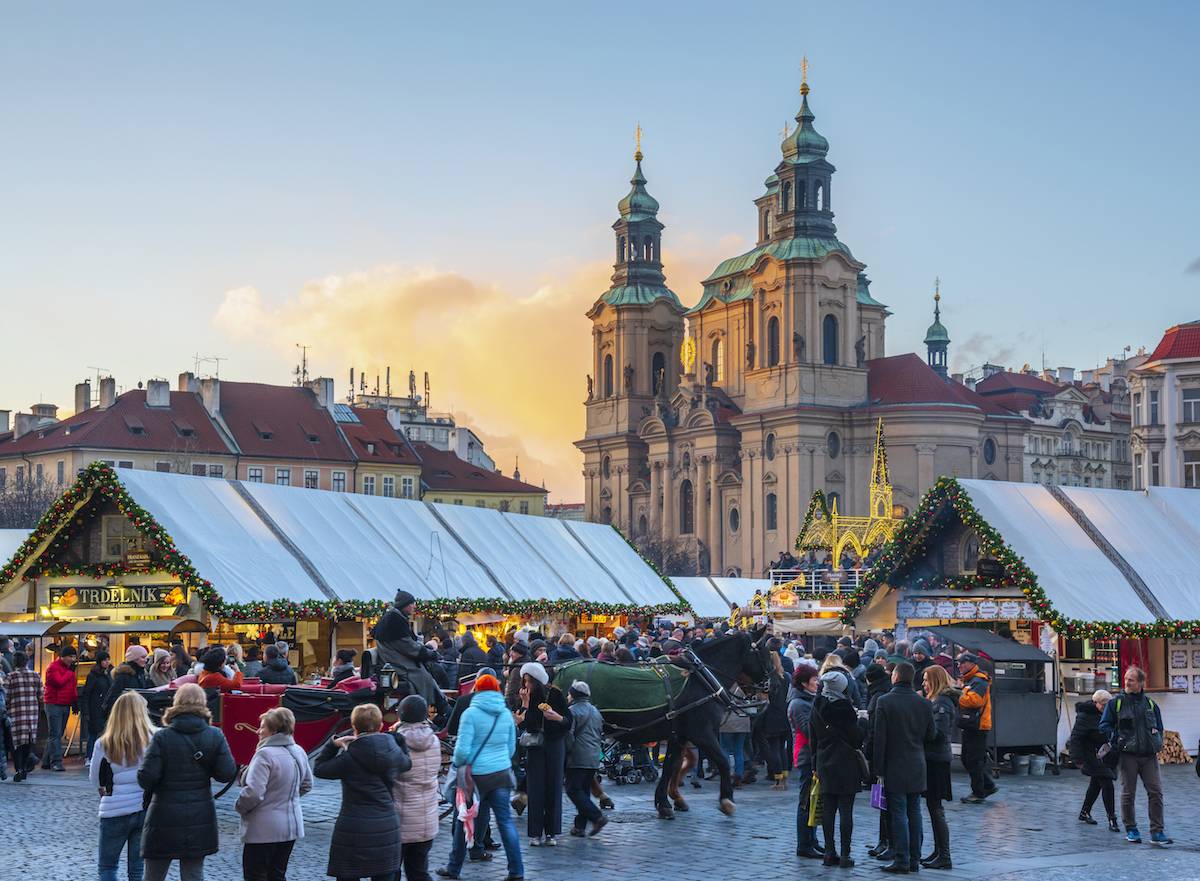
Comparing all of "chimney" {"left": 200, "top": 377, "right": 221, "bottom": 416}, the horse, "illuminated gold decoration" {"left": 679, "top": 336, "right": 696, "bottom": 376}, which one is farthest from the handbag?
"illuminated gold decoration" {"left": 679, "top": 336, "right": 696, "bottom": 376}

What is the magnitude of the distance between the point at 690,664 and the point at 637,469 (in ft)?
350

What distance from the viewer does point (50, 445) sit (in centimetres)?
8975

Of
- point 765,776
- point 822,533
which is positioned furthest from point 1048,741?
point 822,533

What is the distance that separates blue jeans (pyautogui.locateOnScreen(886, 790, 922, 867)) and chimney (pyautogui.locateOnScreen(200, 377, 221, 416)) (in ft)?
265

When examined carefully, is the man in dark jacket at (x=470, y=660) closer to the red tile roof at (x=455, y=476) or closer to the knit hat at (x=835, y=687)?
the knit hat at (x=835, y=687)

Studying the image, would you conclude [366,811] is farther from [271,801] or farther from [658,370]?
[658,370]

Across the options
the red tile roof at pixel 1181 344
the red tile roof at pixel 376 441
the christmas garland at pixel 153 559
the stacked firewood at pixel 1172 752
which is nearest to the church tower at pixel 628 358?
the red tile roof at pixel 376 441

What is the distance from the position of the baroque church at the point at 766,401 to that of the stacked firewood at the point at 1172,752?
77302 millimetres

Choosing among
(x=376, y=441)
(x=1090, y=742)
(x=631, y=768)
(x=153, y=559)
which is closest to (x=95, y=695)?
(x=153, y=559)

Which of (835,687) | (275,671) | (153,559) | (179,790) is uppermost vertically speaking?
(153,559)

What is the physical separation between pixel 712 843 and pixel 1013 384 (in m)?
128

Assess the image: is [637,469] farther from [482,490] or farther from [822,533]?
[822,533]

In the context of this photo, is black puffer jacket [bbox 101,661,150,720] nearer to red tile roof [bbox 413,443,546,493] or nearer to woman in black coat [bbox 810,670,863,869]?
woman in black coat [bbox 810,670,863,869]

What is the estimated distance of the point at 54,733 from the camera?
2200 centimetres
